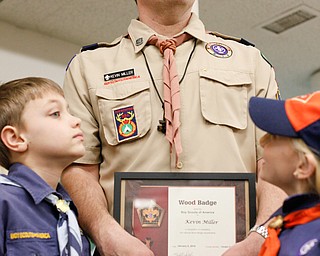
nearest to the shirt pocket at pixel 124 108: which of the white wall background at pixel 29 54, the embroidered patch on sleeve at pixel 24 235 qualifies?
the embroidered patch on sleeve at pixel 24 235

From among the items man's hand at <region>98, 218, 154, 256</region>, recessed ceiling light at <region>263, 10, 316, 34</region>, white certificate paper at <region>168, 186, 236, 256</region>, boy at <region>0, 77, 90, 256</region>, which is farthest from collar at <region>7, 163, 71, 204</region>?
recessed ceiling light at <region>263, 10, 316, 34</region>

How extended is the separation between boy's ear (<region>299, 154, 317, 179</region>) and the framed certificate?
0.33 meters

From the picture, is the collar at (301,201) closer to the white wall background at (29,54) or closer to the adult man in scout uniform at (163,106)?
the adult man in scout uniform at (163,106)

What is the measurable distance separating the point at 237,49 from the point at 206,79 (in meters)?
0.17

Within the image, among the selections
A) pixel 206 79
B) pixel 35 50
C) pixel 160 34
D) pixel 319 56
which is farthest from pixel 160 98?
pixel 319 56

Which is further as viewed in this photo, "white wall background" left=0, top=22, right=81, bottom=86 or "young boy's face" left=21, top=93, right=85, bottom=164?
"white wall background" left=0, top=22, right=81, bottom=86

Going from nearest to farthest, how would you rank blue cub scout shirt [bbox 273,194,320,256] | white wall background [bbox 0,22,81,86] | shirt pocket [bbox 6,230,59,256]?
blue cub scout shirt [bbox 273,194,320,256]
shirt pocket [bbox 6,230,59,256]
white wall background [bbox 0,22,81,86]

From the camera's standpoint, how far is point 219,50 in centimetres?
157

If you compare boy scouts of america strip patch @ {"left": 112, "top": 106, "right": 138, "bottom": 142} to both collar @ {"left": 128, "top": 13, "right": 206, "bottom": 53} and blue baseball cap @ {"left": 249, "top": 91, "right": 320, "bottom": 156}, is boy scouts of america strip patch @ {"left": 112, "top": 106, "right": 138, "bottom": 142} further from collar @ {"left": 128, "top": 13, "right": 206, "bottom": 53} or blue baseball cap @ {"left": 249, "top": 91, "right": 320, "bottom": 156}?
blue baseball cap @ {"left": 249, "top": 91, "right": 320, "bottom": 156}

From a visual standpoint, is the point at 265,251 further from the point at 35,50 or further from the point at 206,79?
the point at 35,50

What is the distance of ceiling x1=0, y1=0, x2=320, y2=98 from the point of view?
3150 millimetres

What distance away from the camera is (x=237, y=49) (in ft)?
5.21

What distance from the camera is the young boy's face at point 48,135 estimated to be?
1.28 meters

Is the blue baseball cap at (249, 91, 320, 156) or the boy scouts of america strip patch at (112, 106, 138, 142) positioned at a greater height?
the boy scouts of america strip patch at (112, 106, 138, 142)
